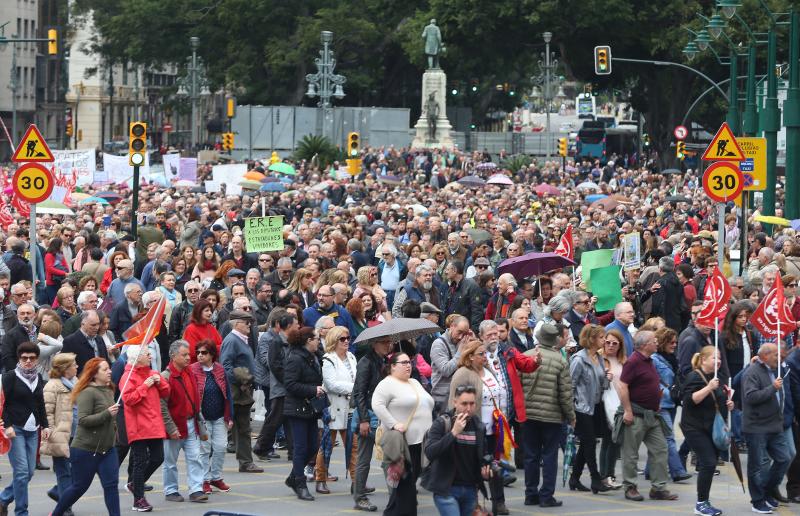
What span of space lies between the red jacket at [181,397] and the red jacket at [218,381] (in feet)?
0.42

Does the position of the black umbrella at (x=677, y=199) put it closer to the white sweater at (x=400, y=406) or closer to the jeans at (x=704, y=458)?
the jeans at (x=704, y=458)

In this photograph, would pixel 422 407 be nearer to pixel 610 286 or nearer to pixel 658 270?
pixel 610 286

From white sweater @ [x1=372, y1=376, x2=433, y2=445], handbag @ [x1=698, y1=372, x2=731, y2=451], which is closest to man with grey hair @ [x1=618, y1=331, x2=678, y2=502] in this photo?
handbag @ [x1=698, y1=372, x2=731, y2=451]

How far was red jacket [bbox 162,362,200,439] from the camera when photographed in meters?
13.2

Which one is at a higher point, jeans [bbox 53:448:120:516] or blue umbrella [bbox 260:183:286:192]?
blue umbrella [bbox 260:183:286:192]

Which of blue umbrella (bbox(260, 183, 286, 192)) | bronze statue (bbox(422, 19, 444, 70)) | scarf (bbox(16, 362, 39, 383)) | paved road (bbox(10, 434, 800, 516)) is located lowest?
paved road (bbox(10, 434, 800, 516))

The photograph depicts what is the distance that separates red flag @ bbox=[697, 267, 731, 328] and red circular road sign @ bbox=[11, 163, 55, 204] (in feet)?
24.1

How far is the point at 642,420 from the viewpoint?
540 inches

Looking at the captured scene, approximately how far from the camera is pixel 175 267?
19.6 m

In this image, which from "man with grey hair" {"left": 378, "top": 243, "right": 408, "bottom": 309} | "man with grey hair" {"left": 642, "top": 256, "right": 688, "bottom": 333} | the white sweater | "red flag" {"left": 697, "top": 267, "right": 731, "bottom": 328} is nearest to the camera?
the white sweater

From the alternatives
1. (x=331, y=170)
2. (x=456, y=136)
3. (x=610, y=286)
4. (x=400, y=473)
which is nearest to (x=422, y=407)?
(x=400, y=473)

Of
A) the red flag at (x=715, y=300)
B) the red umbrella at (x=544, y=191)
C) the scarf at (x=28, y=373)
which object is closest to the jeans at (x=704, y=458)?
the red flag at (x=715, y=300)

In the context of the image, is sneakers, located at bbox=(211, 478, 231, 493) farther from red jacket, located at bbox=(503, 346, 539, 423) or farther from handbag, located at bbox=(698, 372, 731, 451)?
handbag, located at bbox=(698, 372, 731, 451)

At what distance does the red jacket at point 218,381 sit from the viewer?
13555 millimetres
